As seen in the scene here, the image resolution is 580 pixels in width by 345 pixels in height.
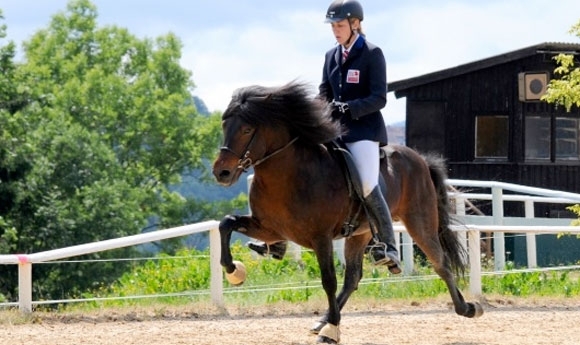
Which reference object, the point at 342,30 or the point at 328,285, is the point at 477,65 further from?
the point at 328,285

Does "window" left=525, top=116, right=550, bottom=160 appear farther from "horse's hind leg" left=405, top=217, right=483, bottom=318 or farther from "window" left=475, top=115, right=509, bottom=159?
"horse's hind leg" left=405, top=217, right=483, bottom=318

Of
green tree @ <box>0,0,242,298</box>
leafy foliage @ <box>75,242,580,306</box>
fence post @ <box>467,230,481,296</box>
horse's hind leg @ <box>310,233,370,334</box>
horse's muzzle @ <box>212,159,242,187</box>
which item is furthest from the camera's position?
green tree @ <box>0,0,242,298</box>

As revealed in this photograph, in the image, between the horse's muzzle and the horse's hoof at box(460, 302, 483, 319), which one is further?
the horse's hoof at box(460, 302, 483, 319)

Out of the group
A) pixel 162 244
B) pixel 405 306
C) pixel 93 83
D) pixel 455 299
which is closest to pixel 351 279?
pixel 455 299

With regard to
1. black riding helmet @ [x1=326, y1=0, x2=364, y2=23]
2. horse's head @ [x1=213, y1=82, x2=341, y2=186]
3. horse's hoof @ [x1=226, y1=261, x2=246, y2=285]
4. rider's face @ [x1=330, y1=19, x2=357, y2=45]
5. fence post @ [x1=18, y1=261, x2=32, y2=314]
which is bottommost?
fence post @ [x1=18, y1=261, x2=32, y2=314]

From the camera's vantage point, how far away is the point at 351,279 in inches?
465

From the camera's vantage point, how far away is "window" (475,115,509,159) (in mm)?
34969

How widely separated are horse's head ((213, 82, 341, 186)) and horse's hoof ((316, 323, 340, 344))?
1.52 metres

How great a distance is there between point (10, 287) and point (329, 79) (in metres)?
26.6

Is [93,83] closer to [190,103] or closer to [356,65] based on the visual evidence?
[190,103]

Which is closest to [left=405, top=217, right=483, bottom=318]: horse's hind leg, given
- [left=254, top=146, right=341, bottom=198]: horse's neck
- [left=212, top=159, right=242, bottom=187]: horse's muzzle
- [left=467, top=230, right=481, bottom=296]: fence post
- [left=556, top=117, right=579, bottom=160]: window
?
[left=254, top=146, right=341, bottom=198]: horse's neck

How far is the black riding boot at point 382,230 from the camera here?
36.0 feet

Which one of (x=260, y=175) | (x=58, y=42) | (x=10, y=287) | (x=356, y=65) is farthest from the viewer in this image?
(x=58, y=42)

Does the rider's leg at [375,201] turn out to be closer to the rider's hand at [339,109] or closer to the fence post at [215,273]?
the rider's hand at [339,109]
